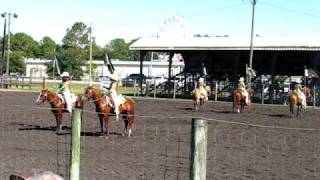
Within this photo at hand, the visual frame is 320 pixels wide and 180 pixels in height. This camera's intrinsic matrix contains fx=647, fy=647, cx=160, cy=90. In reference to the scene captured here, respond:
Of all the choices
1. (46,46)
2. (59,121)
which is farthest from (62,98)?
(46,46)

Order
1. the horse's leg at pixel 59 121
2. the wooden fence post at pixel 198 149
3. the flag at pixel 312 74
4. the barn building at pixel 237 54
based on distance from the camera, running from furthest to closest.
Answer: the barn building at pixel 237 54, the flag at pixel 312 74, the horse's leg at pixel 59 121, the wooden fence post at pixel 198 149

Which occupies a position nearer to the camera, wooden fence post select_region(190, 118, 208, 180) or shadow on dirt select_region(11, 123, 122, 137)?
wooden fence post select_region(190, 118, 208, 180)

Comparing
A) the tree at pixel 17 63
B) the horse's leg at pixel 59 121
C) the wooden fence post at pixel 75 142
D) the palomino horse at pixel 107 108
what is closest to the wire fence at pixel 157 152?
the horse's leg at pixel 59 121

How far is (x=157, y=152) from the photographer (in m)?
13.4

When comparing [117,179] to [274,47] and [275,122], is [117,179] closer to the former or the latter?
[275,122]

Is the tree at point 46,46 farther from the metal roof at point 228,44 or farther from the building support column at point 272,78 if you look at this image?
the building support column at point 272,78

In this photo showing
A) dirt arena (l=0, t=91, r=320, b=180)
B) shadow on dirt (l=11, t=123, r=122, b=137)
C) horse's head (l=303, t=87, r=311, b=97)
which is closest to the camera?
dirt arena (l=0, t=91, r=320, b=180)

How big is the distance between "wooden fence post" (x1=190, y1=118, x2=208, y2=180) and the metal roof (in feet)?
144

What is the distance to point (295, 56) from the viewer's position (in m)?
52.3

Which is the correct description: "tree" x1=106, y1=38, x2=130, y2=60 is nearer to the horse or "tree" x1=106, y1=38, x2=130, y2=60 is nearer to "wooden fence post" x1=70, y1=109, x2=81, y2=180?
the horse

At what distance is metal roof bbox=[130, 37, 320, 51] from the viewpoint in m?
48.2

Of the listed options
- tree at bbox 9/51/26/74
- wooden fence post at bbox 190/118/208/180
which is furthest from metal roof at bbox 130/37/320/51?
tree at bbox 9/51/26/74

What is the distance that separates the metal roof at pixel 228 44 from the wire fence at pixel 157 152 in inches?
1132

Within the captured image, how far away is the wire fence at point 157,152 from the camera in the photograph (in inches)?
414
